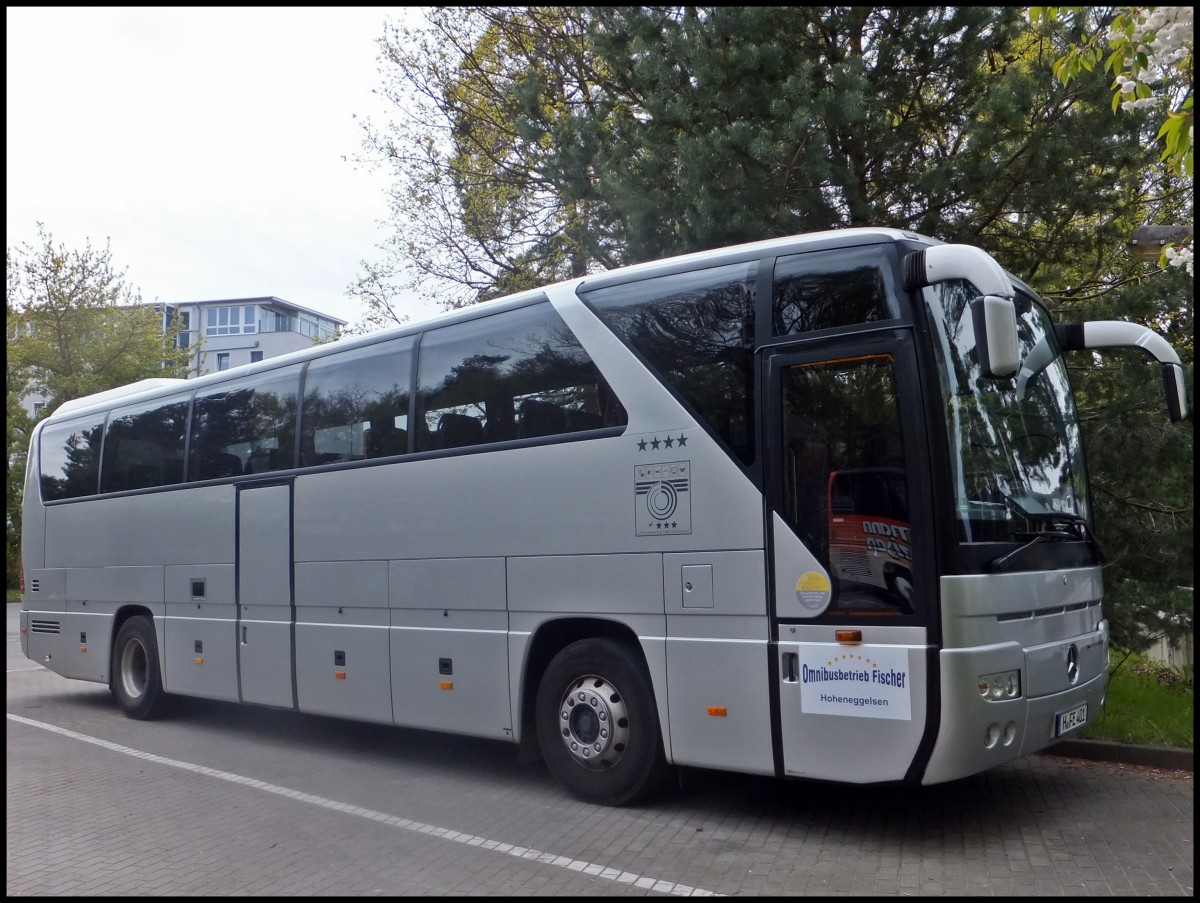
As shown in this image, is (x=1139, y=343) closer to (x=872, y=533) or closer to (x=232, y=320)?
(x=872, y=533)

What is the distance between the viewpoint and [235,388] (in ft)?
36.8

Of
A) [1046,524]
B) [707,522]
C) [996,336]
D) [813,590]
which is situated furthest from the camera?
[707,522]

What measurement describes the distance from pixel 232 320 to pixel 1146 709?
8477cm

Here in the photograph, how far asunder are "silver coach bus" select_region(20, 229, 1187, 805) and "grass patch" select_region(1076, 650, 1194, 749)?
1.83 meters

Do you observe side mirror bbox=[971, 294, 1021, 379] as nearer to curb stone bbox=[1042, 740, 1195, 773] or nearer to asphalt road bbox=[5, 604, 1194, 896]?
asphalt road bbox=[5, 604, 1194, 896]

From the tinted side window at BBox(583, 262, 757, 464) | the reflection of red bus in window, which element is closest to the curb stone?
the reflection of red bus in window

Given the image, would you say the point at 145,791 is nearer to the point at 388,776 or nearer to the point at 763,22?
the point at 388,776

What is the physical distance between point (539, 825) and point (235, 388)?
605cm

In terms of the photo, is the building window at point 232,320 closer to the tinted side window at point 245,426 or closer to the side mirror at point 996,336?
the tinted side window at point 245,426

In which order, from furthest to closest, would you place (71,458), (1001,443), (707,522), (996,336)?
(71,458) < (707,522) < (1001,443) < (996,336)

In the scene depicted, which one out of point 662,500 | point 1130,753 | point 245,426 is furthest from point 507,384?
point 1130,753

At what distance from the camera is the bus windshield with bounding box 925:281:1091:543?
6285mm

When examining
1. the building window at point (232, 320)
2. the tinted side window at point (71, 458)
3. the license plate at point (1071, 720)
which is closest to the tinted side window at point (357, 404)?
the tinted side window at point (71, 458)

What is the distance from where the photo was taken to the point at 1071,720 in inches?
269
